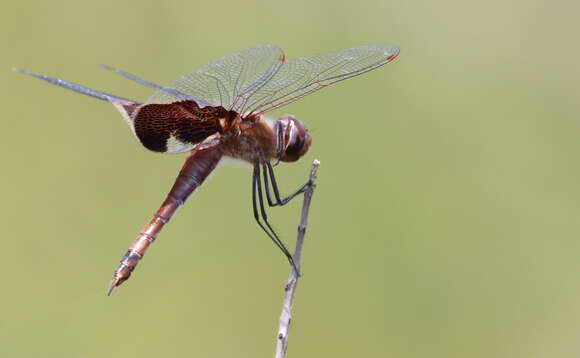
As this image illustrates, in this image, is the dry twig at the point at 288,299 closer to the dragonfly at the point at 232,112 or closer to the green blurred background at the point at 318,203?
the dragonfly at the point at 232,112

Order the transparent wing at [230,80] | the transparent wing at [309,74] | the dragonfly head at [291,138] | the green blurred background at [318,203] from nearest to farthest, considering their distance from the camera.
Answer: the transparent wing at [230,80]
the transparent wing at [309,74]
the dragonfly head at [291,138]
the green blurred background at [318,203]

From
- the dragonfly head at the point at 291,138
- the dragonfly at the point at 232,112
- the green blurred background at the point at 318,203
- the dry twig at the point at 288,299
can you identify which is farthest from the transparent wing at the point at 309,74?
the green blurred background at the point at 318,203

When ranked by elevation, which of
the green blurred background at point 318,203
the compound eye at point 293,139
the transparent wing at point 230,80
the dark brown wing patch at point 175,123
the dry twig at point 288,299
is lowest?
the green blurred background at point 318,203

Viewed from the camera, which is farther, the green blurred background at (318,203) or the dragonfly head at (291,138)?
the green blurred background at (318,203)

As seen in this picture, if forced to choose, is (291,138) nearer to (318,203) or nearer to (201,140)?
(201,140)

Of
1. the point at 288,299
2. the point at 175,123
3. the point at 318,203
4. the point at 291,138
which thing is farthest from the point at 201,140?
the point at 318,203

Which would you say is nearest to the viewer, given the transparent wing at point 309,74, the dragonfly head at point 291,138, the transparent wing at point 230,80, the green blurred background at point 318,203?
the transparent wing at point 230,80

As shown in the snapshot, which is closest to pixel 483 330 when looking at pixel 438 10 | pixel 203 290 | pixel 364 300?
pixel 364 300
